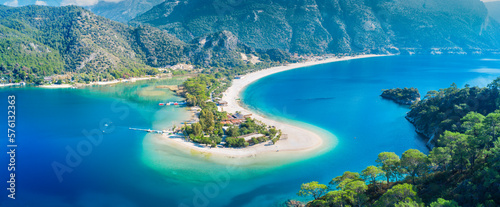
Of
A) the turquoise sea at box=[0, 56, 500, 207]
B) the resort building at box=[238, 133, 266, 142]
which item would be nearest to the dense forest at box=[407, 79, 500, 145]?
the turquoise sea at box=[0, 56, 500, 207]

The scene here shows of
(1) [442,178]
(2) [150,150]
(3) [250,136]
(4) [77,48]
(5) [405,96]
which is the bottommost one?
(2) [150,150]

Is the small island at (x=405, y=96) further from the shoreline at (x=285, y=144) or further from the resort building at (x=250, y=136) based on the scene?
the resort building at (x=250, y=136)

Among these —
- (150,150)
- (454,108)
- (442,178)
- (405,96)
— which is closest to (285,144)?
(150,150)

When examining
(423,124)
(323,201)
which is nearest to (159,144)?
(323,201)

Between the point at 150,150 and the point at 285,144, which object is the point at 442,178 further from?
the point at 150,150

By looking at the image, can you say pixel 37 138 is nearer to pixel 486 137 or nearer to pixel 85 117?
pixel 85 117

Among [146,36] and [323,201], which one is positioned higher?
[146,36]

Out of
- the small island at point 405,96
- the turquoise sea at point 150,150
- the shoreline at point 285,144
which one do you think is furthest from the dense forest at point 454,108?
the small island at point 405,96
